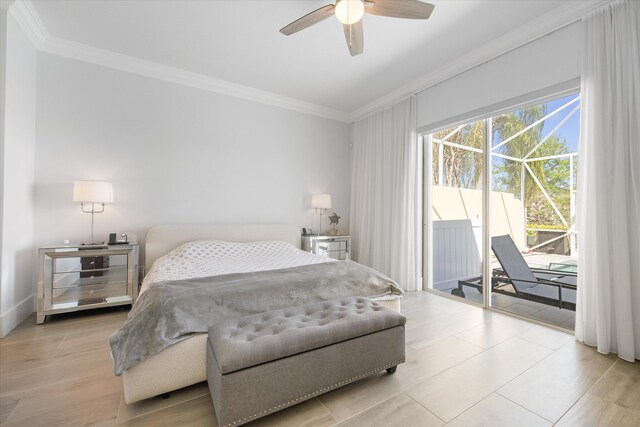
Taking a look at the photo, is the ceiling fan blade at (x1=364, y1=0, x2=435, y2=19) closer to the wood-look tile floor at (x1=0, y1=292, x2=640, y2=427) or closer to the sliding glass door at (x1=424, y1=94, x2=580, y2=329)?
the sliding glass door at (x1=424, y1=94, x2=580, y2=329)

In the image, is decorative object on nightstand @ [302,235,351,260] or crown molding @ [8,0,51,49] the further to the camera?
decorative object on nightstand @ [302,235,351,260]

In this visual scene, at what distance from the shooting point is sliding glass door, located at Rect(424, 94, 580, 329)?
9.21 ft

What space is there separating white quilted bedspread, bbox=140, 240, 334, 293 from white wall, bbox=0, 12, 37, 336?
3.72 feet

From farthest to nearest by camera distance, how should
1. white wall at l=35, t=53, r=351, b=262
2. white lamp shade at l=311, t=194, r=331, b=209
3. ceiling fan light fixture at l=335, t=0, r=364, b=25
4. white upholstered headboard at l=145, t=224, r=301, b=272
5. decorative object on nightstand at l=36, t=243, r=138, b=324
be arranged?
white lamp shade at l=311, t=194, r=331, b=209 < white upholstered headboard at l=145, t=224, r=301, b=272 < white wall at l=35, t=53, r=351, b=262 < decorative object on nightstand at l=36, t=243, r=138, b=324 < ceiling fan light fixture at l=335, t=0, r=364, b=25

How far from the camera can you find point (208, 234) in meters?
3.58

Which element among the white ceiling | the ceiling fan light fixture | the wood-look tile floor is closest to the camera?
the wood-look tile floor

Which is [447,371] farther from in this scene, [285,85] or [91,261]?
[285,85]

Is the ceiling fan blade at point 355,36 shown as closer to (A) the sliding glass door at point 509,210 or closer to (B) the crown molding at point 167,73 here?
(A) the sliding glass door at point 509,210

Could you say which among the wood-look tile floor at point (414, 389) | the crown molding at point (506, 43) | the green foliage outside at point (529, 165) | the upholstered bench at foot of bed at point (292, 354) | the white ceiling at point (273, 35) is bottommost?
the wood-look tile floor at point (414, 389)

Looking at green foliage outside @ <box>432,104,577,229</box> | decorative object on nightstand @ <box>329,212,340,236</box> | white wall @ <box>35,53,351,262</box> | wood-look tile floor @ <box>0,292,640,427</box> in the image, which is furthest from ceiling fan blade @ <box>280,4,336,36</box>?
decorative object on nightstand @ <box>329,212,340,236</box>

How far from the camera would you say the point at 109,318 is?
9.05ft

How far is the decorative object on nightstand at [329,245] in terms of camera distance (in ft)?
13.8

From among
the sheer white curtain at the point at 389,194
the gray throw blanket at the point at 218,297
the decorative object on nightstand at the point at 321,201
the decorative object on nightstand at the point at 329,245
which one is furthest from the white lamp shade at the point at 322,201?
the gray throw blanket at the point at 218,297

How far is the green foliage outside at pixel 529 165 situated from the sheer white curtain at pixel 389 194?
2.21ft
